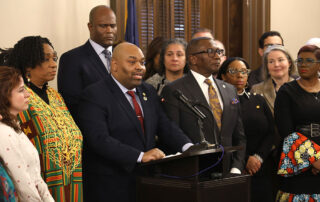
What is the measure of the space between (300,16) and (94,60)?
4440 mm

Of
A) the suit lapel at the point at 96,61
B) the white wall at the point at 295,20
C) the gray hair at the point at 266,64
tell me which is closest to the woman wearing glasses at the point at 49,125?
the suit lapel at the point at 96,61

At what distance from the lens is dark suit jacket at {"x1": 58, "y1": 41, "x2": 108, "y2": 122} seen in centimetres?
424

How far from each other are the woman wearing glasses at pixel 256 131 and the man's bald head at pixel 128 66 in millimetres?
1282

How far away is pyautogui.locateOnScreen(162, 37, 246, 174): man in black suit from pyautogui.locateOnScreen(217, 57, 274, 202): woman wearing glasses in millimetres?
396

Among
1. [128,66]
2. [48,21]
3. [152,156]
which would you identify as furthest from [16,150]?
[48,21]

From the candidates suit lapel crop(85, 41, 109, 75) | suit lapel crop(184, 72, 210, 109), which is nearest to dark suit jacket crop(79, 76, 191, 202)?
suit lapel crop(184, 72, 210, 109)

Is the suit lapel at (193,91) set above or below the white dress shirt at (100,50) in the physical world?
below

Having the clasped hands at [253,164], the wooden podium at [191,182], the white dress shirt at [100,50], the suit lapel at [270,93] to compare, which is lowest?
the clasped hands at [253,164]

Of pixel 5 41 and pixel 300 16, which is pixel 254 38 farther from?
pixel 5 41

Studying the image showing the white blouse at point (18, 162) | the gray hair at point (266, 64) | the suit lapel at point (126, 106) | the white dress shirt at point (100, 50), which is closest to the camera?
the white blouse at point (18, 162)

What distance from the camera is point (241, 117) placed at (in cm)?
459

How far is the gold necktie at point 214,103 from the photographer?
4.18 meters

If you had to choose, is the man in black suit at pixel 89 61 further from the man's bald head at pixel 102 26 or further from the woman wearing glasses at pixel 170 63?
the woman wearing glasses at pixel 170 63

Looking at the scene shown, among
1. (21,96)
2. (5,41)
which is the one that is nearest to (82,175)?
(21,96)
